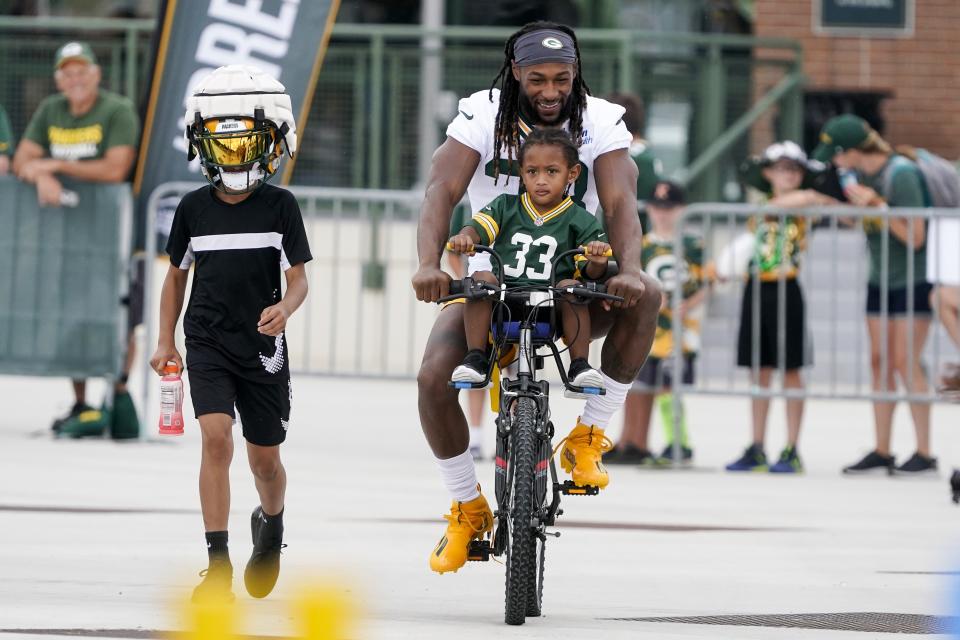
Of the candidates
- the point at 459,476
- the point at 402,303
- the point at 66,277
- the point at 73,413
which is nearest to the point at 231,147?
the point at 459,476

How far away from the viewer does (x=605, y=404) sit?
6574 millimetres

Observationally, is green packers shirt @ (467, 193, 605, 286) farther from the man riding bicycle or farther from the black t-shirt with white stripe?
the black t-shirt with white stripe

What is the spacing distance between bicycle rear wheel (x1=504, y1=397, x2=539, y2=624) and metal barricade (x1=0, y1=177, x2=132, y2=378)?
20.1 ft

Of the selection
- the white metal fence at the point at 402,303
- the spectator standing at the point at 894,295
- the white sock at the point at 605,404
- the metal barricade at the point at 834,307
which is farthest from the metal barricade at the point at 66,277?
the white sock at the point at 605,404

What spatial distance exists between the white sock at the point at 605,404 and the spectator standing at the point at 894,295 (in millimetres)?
4962

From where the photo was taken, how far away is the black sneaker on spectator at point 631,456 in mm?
11531

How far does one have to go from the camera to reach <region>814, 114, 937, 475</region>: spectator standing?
442 inches

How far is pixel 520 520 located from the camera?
585 cm

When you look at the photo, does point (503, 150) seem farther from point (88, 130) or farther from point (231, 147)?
point (88, 130)

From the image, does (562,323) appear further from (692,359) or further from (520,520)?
(692,359)

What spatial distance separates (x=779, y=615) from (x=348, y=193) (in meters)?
6.25

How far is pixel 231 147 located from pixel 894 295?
600cm

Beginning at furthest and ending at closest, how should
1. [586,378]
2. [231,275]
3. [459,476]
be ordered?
[459,476], [231,275], [586,378]

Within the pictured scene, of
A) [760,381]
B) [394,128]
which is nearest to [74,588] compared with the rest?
[760,381]
